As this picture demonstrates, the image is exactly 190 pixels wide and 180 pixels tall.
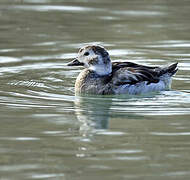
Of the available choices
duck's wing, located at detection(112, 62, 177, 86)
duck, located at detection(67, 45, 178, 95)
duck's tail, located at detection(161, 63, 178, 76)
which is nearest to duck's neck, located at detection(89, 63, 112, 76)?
duck, located at detection(67, 45, 178, 95)

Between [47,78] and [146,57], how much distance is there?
2683 mm

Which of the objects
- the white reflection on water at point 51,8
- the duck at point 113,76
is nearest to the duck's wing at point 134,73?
the duck at point 113,76

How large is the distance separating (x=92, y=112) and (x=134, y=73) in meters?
1.83

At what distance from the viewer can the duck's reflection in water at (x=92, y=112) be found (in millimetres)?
9766

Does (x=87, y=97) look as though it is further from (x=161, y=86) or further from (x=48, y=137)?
(x=48, y=137)

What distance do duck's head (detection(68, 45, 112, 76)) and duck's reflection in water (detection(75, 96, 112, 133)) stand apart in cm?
68

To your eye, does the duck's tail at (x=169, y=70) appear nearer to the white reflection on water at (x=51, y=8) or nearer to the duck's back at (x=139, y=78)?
the duck's back at (x=139, y=78)

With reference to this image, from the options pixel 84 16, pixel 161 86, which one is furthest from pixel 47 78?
pixel 84 16

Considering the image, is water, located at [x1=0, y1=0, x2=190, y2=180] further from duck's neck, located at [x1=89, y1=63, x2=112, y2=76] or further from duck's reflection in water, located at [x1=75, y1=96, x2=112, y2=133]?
duck's neck, located at [x1=89, y1=63, x2=112, y2=76]

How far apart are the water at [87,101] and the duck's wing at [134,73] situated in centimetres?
32

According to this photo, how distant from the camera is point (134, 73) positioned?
40.1 ft

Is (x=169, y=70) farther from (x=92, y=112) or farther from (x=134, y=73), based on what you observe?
(x=92, y=112)

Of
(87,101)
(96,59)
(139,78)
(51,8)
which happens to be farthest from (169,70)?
(51,8)

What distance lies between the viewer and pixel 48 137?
910cm
